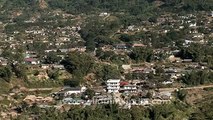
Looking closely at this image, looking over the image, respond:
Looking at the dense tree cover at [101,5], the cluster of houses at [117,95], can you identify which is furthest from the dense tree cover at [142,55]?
the dense tree cover at [101,5]

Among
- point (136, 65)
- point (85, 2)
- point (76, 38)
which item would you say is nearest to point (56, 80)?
point (136, 65)

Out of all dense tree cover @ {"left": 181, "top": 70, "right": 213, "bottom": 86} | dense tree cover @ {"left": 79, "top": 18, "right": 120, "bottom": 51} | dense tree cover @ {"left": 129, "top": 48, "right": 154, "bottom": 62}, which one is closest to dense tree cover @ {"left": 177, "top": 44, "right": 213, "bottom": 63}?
dense tree cover @ {"left": 129, "top": 48, "right": 154, "bottom": 62}

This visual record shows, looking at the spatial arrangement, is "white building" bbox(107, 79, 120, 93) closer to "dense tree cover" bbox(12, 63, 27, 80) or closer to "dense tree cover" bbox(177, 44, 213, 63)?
"dense tree cover" bbox(12, 63, 27, 80)

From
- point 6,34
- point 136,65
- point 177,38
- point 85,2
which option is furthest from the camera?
point 85,2

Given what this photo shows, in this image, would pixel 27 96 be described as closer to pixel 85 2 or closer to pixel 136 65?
pixel 136 65

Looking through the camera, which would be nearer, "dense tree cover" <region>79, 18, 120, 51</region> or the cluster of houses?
the cluster of houses

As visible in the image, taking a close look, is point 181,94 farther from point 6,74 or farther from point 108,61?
point 6,74

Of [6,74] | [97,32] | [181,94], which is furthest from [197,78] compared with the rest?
[97,32]
